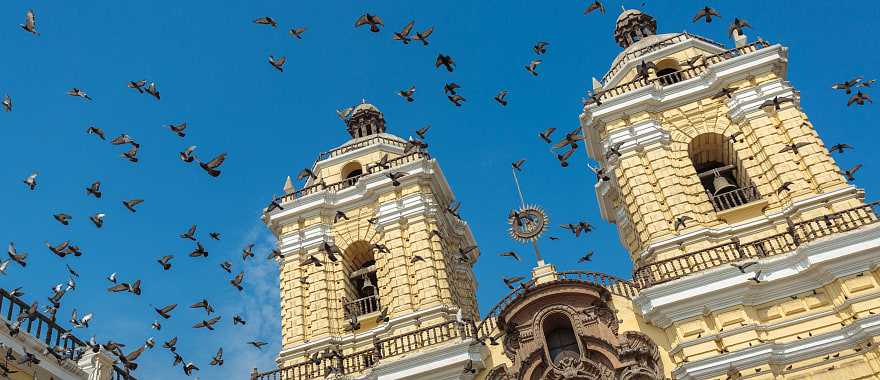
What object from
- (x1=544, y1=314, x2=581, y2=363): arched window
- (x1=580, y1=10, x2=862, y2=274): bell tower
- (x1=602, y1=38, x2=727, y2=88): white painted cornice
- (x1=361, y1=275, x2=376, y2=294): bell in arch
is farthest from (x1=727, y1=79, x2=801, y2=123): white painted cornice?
(x1=361, y1=275, x2=376, y2=294): bell in arch

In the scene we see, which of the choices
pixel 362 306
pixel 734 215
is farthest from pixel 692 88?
pixel 362 306

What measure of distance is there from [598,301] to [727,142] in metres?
6.46

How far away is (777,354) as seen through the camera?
15.6m

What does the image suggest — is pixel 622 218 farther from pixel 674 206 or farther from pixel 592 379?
pixel 592 379

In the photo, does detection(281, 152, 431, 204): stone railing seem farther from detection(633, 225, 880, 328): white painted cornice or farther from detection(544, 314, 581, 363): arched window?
detection(633, 225, 880, 328): white painted cornice

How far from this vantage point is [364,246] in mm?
23141

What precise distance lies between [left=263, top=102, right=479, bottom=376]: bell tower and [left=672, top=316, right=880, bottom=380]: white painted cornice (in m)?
5.76

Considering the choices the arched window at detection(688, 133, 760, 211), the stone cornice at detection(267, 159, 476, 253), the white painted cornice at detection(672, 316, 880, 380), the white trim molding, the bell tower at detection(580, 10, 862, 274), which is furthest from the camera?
the stone cornice at detection(267, 159, 476, 253)

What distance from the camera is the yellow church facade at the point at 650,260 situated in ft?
53.1

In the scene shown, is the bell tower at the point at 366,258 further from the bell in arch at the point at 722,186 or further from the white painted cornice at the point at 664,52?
the bell in arch at the point at 722,186

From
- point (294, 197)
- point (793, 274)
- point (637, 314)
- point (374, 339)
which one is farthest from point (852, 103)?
point (294, 197)

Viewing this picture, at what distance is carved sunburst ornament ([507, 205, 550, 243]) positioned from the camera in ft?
70.7

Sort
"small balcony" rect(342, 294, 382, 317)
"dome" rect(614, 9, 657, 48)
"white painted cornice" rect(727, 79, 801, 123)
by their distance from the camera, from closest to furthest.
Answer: "white painted cornice" rect(727, 79, 801, 123), "small balcony" rect(342, 294, 382, 317), "dome" rect(614, 9, 657, 48)

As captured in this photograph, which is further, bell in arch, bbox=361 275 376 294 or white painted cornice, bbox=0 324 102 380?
bell in arch, bbox=361 275 376 294
